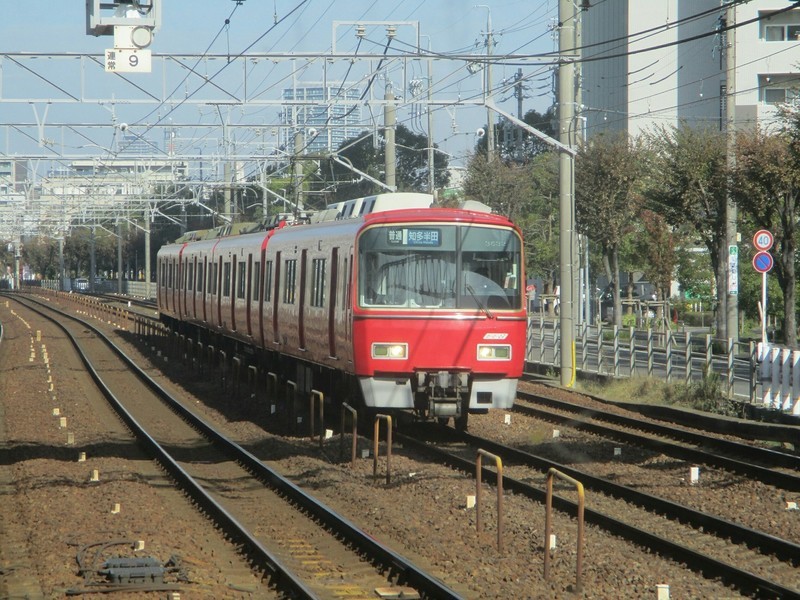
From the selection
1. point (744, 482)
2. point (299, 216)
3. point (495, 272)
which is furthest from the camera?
point (299, 216)

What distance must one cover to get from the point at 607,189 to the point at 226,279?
19224 mm

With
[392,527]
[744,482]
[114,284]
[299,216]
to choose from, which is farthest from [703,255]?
[114,284]

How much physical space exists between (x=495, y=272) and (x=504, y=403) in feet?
5.71

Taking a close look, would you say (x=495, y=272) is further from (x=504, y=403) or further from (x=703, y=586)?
(x=703, y=586)

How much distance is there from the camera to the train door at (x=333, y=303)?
665 inches

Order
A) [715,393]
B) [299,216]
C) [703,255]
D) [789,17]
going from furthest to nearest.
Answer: [789,17] < [703,255] < [299,216] < [715,393]

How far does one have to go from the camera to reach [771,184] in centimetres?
2850

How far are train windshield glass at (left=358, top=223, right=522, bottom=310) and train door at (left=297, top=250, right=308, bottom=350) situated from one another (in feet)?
11.8

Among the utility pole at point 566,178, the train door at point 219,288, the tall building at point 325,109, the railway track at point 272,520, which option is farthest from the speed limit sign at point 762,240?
the train door at point 219,288

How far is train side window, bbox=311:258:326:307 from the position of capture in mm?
17844

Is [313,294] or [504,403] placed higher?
[313,294]

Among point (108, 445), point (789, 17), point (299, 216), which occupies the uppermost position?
point (789, 17)

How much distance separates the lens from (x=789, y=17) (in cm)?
6147

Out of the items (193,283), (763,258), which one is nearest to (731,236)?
(763,258)
